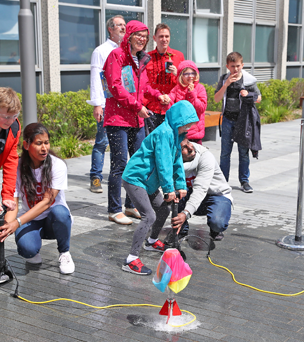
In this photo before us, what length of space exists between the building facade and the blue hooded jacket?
6.98 meters

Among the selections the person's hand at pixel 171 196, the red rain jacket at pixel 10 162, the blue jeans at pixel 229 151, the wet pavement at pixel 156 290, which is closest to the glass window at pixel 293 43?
the blue jeans at pixel 229 151

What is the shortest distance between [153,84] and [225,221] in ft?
7.49

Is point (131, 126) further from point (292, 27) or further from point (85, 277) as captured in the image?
point (292, 27)

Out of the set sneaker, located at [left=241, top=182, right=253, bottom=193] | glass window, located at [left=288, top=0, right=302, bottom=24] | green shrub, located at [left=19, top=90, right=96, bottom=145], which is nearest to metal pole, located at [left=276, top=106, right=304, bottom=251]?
sneaker, located at [left=241, top=182, right=253, bottom=193]

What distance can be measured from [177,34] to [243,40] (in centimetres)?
405

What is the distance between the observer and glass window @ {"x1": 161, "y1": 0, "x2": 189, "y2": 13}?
1448cm

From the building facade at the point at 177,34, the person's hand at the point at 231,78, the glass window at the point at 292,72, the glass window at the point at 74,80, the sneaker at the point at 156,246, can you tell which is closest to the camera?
the sneaker at the point at 156,246

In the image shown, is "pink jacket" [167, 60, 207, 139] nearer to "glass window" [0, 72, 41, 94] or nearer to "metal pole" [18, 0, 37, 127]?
"metal pole" [18, 0, 37, 127]

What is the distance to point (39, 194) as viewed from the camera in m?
4.48

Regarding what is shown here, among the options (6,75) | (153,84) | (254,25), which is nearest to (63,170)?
(153,84)

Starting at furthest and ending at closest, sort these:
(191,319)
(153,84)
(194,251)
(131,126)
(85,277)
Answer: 1. (153,84)
2. (131,126)
3. (194,251)
4. (85,277)
5. (191,319)

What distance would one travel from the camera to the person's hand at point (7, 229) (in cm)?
405

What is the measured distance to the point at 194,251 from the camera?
5.04m

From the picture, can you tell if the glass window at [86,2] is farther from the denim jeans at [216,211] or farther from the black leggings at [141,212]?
the black leggings at [141,212]
